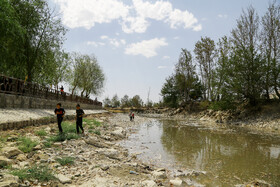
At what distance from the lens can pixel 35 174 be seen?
172 inches

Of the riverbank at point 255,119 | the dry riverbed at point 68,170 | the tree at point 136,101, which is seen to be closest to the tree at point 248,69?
the riverbank at point 255,119

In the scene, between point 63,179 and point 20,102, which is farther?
point 20,102

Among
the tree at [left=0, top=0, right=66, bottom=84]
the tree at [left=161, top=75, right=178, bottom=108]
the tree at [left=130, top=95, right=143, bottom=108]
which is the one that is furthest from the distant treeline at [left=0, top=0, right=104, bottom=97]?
the tree at [left=130, top=95, right=143, bottom=108]

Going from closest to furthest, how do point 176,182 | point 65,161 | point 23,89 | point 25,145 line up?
point 176,182, point 65,161, point 25,145, point 23,89

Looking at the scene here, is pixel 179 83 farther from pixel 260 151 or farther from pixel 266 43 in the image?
pixel 260 151

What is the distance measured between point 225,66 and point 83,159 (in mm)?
28111

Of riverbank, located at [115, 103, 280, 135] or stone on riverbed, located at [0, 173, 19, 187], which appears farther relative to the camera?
riverbank, located at [115, 103, 280, 135]

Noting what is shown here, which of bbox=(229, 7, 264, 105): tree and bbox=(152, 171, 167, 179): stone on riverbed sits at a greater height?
bbox=(229, 7, 264, 105): tree

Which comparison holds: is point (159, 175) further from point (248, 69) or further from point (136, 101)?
point (136, 101)

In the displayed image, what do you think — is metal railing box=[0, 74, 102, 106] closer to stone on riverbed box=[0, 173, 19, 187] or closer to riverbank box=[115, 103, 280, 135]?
stone on riverbed box=[0, 173, 19, 187]

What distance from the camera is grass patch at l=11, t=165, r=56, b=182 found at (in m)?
4.12

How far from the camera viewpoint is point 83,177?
192 inches

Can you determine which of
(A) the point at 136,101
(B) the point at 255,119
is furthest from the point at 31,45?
(A) the point at 136,101

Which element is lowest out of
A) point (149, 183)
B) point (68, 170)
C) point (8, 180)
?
point (149, 183)
